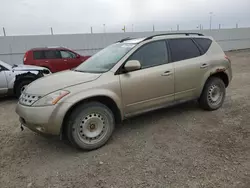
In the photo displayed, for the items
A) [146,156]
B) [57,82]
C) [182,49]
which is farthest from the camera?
[182,49]

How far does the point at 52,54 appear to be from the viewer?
11.4 meters

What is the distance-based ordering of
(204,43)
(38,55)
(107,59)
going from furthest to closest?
(38,55) → (204,43) → (107,59)

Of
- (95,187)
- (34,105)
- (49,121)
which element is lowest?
(95,187)

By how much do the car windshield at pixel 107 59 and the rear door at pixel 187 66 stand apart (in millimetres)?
969

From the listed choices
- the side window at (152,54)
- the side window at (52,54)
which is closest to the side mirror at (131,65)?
the side window at (152,54)

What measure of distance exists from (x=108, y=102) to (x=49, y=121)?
989mm

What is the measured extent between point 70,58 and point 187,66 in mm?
8535

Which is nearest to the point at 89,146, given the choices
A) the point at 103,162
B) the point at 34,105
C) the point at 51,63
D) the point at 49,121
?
the point at 103,162

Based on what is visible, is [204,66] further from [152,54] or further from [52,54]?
[52,54]

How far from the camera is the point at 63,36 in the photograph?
58.5 ft

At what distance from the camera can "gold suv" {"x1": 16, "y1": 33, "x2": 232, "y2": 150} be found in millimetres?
3217

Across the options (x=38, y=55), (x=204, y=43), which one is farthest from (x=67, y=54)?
(x=204, y=43)

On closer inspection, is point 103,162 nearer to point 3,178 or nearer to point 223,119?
point 3,178

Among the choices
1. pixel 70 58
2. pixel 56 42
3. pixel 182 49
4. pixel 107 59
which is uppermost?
pixel 56 42
